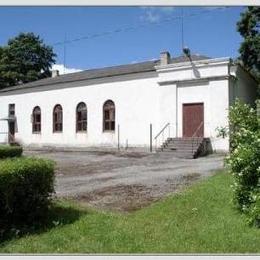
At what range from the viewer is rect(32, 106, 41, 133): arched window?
3662cm

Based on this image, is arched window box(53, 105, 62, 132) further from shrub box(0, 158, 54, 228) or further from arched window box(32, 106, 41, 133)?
shrub box(0, 158, 54, 228)

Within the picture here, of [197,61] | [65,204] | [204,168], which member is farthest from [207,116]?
[65,204]

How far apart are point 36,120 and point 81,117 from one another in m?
5.05

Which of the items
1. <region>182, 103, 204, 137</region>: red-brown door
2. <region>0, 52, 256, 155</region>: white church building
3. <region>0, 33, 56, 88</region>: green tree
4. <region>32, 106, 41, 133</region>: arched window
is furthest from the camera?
<region>0, 33, 56, 88</region>: green tree

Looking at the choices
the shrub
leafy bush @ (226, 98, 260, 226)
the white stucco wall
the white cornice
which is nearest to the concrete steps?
the white stucco wall

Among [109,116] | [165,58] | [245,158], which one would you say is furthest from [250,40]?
[245,158]

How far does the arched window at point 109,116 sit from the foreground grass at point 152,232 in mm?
20895

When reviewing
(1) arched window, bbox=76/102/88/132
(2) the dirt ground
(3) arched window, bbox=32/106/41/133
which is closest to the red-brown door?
(2) the dirt ground

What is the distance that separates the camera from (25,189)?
847cm

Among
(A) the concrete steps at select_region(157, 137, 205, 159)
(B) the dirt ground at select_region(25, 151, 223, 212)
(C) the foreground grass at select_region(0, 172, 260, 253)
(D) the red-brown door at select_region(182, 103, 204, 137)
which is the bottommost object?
(C) the foreground grass at select_region(0, 172, 260, 253)

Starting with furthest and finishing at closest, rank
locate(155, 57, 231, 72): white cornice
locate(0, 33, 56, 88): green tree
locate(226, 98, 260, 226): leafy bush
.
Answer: locate(0, 33, 56, 88): green tree < locate(155, 57, 231, 72): white cornice < locate(226, 98, 260, 226): leafy bush

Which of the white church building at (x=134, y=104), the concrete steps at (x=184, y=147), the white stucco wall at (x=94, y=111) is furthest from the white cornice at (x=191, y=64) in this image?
the concrete steps at (x=184, y=147)

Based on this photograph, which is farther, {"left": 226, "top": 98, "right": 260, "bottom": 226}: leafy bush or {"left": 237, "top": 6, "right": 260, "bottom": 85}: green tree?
{"left": 237, "top": 6, "right": 260, "bottom": 85}: green tree

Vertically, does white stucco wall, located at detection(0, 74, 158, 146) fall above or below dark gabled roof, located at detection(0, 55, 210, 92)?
below
